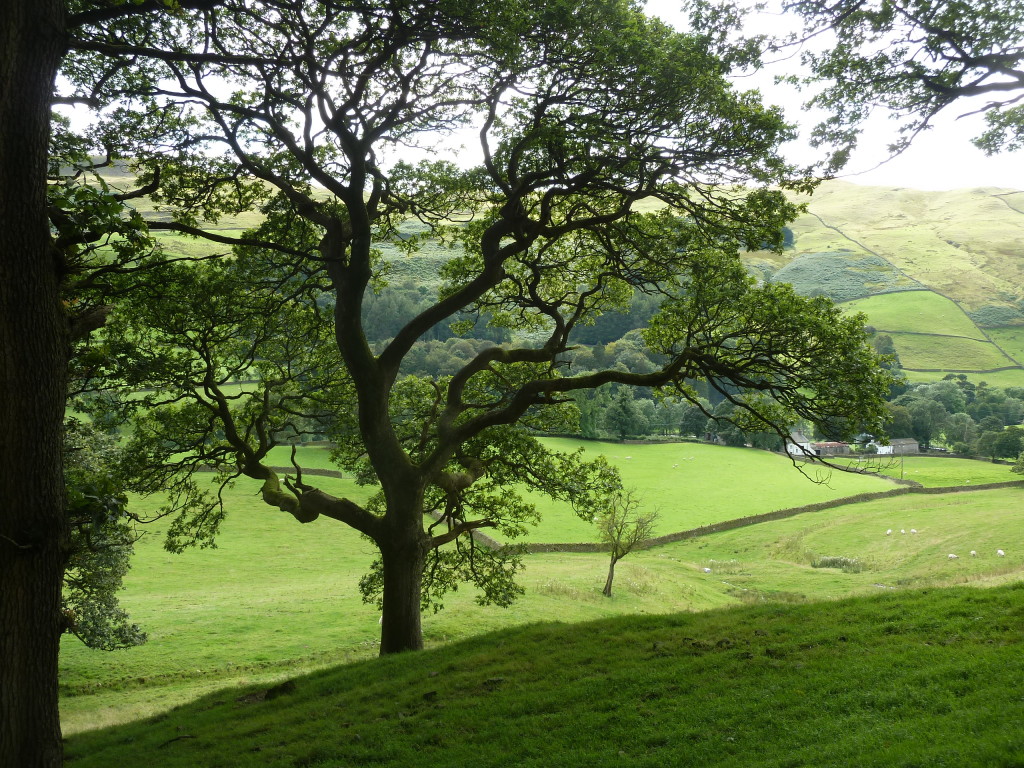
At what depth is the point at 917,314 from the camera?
18550 centimetres

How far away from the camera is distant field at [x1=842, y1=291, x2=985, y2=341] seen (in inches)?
6934

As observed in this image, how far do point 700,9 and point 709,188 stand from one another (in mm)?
3223

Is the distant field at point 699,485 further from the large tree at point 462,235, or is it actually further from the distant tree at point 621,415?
the large tree at point 462,235

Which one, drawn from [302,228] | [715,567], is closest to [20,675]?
[302,228]

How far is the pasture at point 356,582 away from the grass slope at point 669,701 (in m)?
6.88

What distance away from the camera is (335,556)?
A: 166 ft

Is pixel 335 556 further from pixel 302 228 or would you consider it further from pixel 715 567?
pixel 302 228

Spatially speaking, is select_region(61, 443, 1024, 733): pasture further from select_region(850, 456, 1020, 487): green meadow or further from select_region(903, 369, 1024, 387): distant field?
select_region(903, 369, 1024, 387): distant field

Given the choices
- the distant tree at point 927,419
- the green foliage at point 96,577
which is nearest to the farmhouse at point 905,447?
the distant tree at point 927,419

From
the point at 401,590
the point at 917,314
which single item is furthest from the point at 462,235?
the point at 917,314

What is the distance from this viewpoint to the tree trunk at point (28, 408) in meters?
6.58

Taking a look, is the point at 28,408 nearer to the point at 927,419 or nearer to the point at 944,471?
the point at 944,471

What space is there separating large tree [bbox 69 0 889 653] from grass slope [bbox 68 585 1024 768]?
11.4 feet

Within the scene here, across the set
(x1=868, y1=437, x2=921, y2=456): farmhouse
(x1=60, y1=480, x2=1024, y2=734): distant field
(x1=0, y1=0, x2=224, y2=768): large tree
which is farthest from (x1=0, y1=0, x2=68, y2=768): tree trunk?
(x1=868, y1=437, x2=921, y2=456): farmhouse
